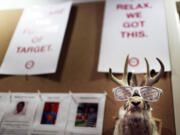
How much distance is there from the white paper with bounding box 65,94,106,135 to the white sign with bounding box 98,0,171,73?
22 cm

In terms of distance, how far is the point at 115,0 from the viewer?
175cm

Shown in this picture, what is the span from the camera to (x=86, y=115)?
124 centimetres

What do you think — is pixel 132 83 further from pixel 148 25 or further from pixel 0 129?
pixel 0 129

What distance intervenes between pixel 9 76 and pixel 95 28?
753 millimetres

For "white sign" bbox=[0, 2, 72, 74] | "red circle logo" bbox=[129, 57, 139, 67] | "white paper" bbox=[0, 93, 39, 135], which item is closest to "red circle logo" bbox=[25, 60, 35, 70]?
"white sign" bbox=[0, 2, 72, 74]

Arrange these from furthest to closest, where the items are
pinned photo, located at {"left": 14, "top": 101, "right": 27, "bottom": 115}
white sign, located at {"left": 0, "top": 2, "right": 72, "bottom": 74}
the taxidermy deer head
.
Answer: white sign, located at {"left": 0, "top": 2, "right": 72, "bottom": 74} < pinned photo, located at {"left": 14, "top": 101, "right": 27, "bottom": 115} < the taxidermy deer head

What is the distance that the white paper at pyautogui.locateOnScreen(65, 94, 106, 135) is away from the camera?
1.19 meters

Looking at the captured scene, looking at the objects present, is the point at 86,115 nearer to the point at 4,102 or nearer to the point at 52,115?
the point at 52,115

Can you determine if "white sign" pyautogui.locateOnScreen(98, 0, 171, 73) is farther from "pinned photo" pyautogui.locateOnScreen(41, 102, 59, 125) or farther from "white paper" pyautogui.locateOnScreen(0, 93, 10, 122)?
"white paper" pyautogui.locateOnScreen(0, 93, 10, 122)

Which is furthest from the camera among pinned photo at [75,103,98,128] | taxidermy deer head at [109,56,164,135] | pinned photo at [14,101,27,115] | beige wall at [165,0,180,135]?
pinned photo at [14,101,27,115]

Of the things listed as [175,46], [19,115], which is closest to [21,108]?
[19,115]

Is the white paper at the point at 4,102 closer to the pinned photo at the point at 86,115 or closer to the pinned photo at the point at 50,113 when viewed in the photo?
the pinned photo at the point at 50,113

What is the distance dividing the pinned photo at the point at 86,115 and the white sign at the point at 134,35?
0.27 m

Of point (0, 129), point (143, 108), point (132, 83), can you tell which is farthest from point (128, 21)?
point (0, 129)
